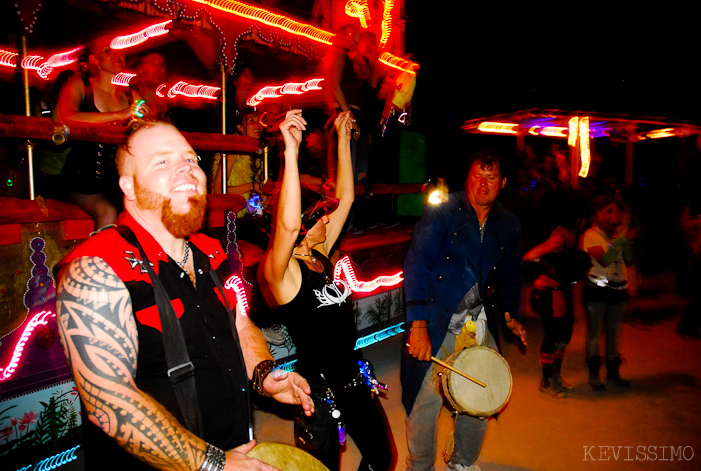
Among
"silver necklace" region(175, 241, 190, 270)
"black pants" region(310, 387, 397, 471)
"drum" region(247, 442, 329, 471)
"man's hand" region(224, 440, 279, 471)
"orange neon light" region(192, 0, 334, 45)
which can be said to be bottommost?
"black pants" region(310, 387, 397, 471)

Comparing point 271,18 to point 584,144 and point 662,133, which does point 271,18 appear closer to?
point 584,144

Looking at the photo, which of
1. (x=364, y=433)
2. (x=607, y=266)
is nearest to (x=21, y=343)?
(x=364, y=433)

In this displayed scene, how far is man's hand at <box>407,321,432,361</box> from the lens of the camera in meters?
2.91

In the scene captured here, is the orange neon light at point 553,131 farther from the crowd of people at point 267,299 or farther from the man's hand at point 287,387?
the man's hand at point 287,387

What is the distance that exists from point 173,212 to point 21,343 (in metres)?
2.43

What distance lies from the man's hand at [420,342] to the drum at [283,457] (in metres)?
1.28

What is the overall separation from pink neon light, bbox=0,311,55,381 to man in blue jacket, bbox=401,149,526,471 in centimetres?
291

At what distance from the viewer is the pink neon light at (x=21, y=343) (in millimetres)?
2953

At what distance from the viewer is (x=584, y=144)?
11.5 m

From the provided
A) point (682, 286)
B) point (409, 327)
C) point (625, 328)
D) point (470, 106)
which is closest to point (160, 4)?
point (409, 327)

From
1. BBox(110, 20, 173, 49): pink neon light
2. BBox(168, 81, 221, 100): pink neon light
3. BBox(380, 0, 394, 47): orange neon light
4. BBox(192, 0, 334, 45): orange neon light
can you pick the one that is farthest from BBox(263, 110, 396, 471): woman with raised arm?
BBox(168, 81, 221, 100): pink neon light

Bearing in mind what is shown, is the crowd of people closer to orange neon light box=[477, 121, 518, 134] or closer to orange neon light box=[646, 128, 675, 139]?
orange neon light box=[477, 121, 518, 134]

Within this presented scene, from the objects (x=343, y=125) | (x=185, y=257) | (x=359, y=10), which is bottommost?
(x=185, y=257)

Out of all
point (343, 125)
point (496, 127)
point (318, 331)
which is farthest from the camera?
point (496, 127)
